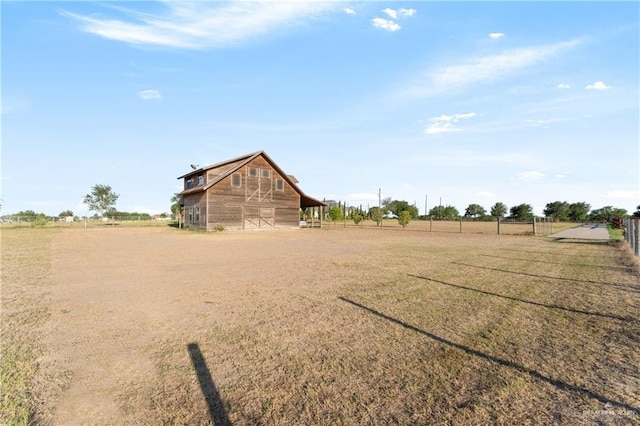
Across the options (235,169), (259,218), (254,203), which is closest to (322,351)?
(235,169)

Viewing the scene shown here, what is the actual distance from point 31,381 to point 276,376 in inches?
109

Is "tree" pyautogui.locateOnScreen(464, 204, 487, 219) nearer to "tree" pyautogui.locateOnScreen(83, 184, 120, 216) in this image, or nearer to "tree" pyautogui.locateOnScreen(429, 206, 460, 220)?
"tree" pyautogui.locateOnScreen(429, 206, 460, 220)

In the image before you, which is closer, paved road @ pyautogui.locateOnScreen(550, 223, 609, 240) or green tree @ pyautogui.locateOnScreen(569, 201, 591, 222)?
paved road @ pyautogui.locateOnScreen(550, 223, 609, 240)

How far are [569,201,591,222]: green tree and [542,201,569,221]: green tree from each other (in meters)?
1.19

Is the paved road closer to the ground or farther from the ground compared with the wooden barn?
→ closer to the ground

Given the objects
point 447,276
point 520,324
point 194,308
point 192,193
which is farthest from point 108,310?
point 192,193

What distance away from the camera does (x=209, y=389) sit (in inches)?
136

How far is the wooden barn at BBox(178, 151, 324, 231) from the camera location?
3100 cm

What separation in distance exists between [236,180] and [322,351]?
96.4ft

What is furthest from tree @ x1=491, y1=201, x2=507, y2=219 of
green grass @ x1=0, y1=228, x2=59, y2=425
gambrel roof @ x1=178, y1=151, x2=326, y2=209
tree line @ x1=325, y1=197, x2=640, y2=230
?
green grass @ x1=0, y1=228, x2=59, y2=425

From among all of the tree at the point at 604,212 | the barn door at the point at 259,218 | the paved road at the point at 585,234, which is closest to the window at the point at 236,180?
the barn door at the point at 259,218

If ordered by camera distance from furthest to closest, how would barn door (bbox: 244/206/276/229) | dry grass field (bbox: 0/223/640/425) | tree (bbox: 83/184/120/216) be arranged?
tree (bbox: 83/184/120/216), barn door (bbox: 244/206/276/229), dry grass field (bbox: 0/223/640/425)

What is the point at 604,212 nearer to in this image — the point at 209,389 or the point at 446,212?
the point at 446,212

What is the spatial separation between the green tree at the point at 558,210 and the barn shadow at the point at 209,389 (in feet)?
352
